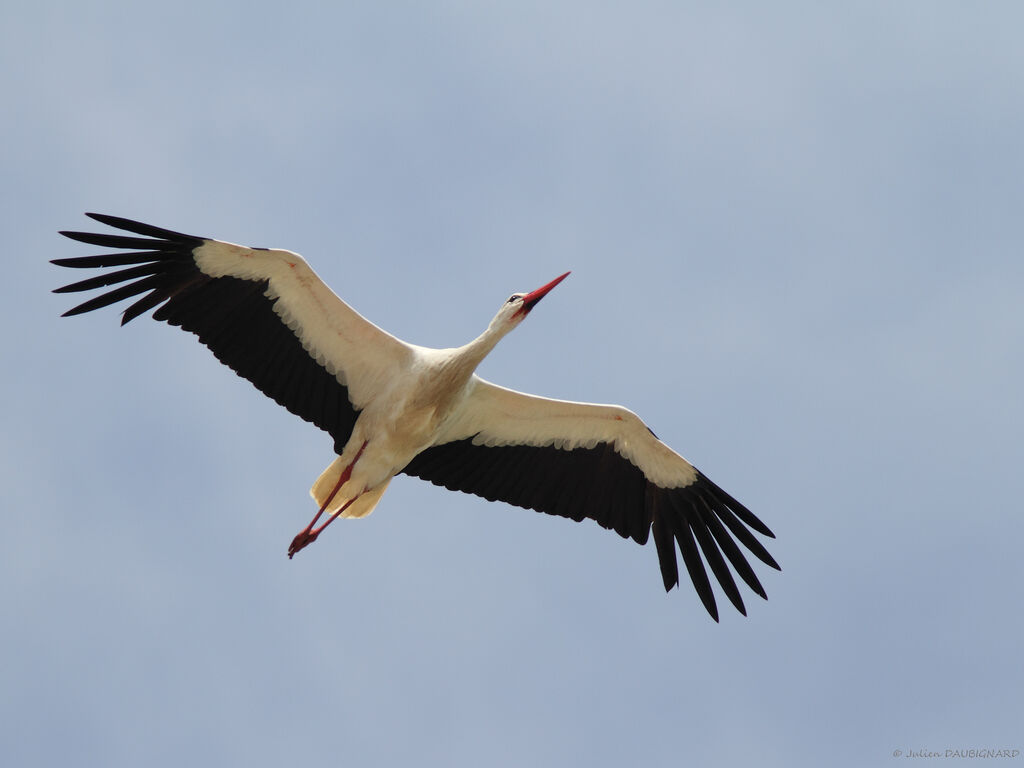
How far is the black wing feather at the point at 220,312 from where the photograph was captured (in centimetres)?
1145

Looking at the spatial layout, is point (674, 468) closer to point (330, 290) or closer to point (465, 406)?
point (465, 406)

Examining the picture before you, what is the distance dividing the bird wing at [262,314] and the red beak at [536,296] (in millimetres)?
1052

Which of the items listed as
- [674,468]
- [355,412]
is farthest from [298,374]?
[674,468]

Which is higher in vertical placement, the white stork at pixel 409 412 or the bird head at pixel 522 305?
the bird head at pixel 522 305

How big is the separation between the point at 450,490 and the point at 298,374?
1.70 meters

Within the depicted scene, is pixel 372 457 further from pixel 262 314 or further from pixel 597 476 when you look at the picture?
pixel 597 476

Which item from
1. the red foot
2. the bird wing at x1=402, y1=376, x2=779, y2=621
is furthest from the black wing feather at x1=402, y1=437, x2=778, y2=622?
the red foot

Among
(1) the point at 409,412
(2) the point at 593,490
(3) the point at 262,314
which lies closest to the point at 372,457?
(1) the point at 409,412

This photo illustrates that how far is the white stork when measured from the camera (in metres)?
11.6

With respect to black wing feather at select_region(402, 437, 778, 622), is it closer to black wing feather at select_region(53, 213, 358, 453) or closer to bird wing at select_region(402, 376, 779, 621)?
bird wing at select_region(402, 376, 779, 621)

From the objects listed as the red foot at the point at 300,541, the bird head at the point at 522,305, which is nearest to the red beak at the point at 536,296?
the bird head at the point at 522,305

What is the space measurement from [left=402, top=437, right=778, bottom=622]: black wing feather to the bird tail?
0.51 metres

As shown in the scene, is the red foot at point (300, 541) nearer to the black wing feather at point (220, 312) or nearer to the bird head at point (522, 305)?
the black wing feather at point (220, 312)

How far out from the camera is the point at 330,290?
11727 mm
